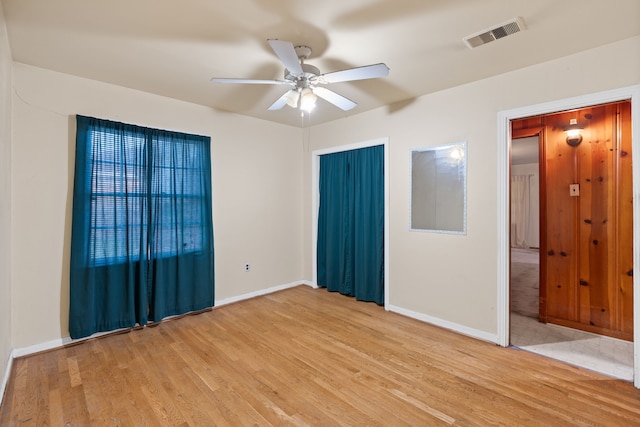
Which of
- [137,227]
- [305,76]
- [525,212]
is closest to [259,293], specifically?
[137,227]

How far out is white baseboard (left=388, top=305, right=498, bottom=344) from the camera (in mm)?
2943

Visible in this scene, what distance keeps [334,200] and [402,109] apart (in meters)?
1.61

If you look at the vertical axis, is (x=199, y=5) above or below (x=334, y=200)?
above

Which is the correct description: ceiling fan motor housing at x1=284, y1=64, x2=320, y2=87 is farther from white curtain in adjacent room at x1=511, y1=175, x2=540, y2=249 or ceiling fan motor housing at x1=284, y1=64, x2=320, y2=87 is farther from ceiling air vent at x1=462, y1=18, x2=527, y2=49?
white curtain in adjacent room at x1=511, y1=175, x2=540, y2=249

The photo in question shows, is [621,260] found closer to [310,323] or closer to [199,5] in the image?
[310,323]

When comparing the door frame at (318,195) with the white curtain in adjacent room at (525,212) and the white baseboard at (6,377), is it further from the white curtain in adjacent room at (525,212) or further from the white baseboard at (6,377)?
the white curtain in adjacent room at (525,212)

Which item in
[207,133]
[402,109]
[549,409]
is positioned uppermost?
[402,109]

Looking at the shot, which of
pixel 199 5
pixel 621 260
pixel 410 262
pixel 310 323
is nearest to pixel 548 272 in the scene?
pixel 621 260

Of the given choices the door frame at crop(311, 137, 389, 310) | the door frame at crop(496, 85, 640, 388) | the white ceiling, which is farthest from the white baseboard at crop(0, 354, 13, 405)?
the door frame at crop(496, 85, 640, 388)

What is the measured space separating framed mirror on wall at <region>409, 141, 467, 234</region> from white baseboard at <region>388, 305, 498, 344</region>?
0.97 meters

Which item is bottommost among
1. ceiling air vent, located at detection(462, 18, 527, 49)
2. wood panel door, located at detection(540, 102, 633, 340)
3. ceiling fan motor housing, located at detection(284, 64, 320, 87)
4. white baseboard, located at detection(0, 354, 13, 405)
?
white baseboard, located at detection(0, 354, 13, 405)

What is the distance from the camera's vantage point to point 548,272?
3.42 meters

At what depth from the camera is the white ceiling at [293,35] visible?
1.89m

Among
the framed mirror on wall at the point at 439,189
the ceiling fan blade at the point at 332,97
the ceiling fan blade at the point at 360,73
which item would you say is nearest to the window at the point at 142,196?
the ceiling fan blade at the point at 332,97
